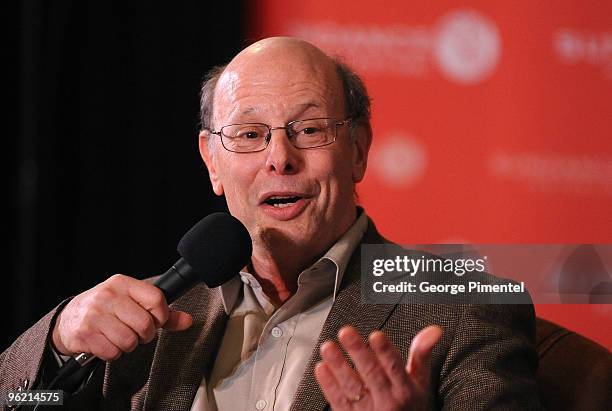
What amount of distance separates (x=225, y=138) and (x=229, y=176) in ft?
0.30

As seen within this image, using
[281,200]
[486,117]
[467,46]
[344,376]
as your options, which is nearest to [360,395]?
[344,376]

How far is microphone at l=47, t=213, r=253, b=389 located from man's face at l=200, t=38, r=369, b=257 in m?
0.24

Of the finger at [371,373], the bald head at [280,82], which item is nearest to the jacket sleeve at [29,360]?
the bald head at [280,82]

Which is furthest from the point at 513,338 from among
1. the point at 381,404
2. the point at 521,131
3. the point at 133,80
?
the point at 133,80

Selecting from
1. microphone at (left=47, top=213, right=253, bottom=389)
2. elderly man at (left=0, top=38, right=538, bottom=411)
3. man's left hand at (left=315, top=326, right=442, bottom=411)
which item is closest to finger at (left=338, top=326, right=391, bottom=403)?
man's left hand at (left=315, top=326, right=442, bottom=411)

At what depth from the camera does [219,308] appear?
1873mm

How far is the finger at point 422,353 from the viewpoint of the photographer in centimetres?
129

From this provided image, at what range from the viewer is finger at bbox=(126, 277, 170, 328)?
4.84ft

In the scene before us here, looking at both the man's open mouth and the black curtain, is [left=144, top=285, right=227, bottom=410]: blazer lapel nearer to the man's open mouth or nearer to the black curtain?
the man's open mouth

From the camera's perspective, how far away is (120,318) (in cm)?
149

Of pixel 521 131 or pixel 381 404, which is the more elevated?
pixel 521 131

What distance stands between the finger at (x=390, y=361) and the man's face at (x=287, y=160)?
0.61m

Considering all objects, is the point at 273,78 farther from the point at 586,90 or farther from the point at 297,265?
the point at 586,90

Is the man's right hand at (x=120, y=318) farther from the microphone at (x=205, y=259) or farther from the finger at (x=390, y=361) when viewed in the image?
the finger at (x=390, y=361)
